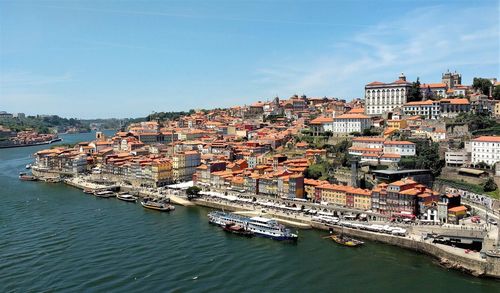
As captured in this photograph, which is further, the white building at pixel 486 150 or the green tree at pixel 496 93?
the green tree at pixel 496 93

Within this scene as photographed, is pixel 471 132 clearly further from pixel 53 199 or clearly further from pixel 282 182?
pixel 53 199

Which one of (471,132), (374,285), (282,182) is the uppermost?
(471,132)

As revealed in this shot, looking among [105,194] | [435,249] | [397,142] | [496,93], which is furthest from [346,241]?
[496,93]

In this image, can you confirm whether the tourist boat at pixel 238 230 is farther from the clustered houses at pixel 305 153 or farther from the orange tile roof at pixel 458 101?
the orange tile roof at pixel 458 101

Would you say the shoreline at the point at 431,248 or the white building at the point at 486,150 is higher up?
the white building at the point at 486,150

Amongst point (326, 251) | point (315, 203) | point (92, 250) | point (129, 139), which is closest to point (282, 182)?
point (315, 203)

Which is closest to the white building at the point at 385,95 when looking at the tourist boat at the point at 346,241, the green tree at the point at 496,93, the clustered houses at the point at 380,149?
the green tree at the point at 496,93
